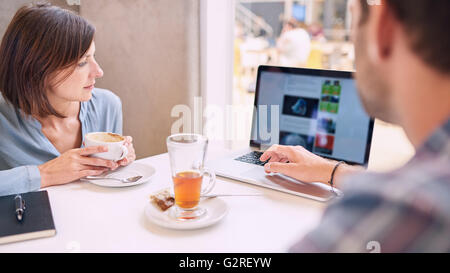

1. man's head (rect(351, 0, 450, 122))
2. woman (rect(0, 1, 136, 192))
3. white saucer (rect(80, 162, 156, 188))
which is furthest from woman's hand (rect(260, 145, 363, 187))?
man's head (rect(351, 0, 450, 122))

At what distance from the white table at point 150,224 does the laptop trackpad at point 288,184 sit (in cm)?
3

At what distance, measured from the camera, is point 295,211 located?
98 cm

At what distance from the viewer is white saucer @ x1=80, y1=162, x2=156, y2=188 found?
1.10 m

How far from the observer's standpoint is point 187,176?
3.03 feet

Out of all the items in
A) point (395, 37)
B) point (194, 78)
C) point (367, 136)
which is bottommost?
point (367, 136)

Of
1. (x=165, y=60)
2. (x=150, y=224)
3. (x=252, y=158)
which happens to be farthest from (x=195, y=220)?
(x=165, y=60)

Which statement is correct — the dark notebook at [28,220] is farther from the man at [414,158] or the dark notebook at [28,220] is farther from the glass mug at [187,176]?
the man at [414,158]

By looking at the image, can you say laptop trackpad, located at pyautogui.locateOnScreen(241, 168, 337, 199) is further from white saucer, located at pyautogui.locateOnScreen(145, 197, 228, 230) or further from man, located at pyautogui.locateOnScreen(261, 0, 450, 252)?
man, located at pyautogui.locateOnScreen(261, 0, 450, 252)

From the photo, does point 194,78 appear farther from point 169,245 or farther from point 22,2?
point 169,245

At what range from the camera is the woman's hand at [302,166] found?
3.51 feet

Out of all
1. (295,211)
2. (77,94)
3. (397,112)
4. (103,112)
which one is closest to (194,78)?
(103,112)

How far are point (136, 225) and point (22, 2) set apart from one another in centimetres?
133

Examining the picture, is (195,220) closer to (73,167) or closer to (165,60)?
(73,167)

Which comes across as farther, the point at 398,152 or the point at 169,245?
the point at 398,152
